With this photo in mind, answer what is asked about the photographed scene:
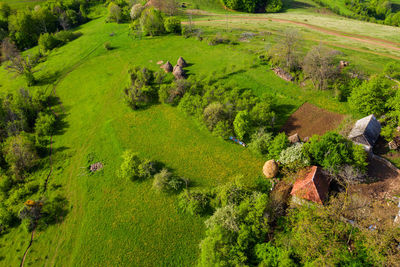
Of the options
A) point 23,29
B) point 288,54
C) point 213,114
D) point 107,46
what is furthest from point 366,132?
point 23,29

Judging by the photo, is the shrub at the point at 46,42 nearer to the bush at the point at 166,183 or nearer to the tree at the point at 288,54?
the bush at the point at 166,183

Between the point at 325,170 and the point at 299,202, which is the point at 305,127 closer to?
the point at 325,170

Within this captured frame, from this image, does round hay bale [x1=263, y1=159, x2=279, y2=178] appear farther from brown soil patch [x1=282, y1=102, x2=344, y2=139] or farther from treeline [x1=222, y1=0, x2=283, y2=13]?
treeline [x1=222, y1=0, x2=283, y2=13]

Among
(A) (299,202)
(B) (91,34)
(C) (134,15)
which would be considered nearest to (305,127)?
(A) (299,202)

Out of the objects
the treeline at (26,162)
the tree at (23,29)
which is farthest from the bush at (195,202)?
the tree at (23,29)

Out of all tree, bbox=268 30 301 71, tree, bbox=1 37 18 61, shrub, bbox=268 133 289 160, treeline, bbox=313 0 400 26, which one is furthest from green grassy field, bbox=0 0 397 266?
treeline, bbox=313 0 400 26

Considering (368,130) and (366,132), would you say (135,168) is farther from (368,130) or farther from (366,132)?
(368,130)

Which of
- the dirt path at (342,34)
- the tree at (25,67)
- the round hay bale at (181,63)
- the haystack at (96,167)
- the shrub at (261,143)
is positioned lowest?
the haystack at (96,167)
